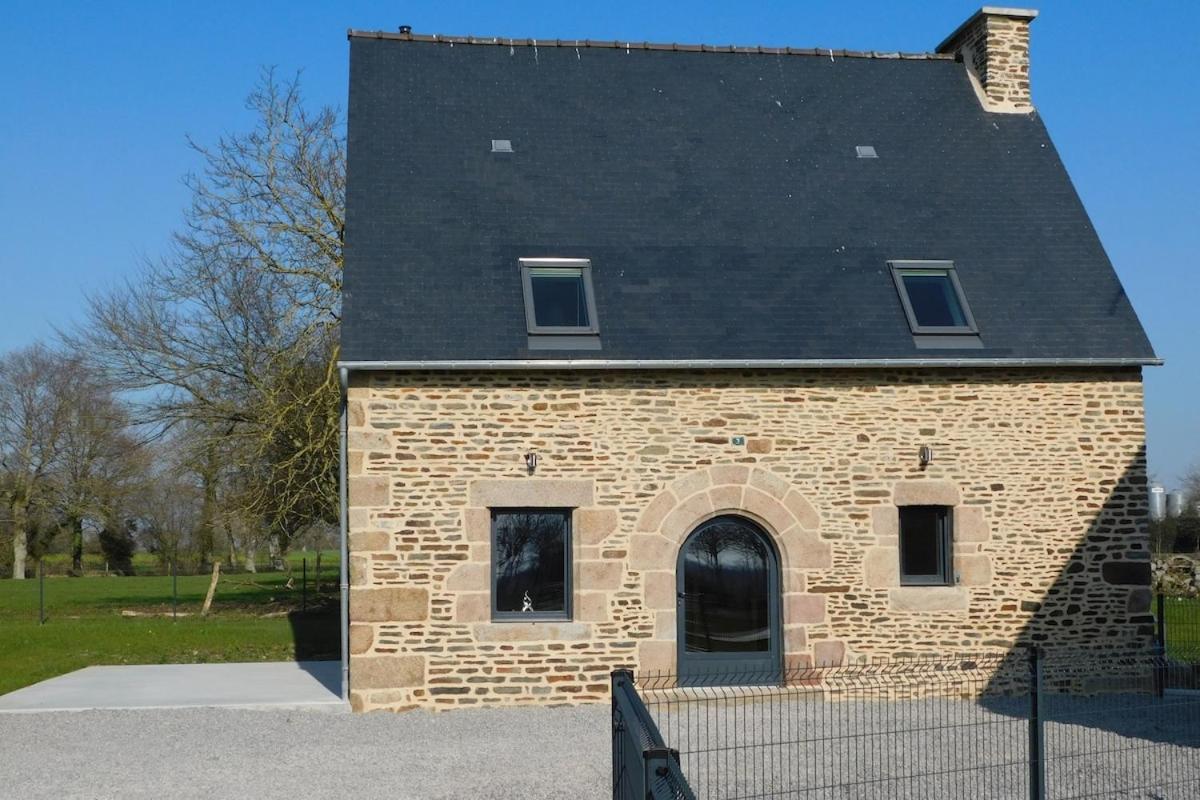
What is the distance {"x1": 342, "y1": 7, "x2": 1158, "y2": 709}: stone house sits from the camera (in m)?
12.9

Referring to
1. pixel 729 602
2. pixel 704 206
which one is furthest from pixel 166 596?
pixel 729 602

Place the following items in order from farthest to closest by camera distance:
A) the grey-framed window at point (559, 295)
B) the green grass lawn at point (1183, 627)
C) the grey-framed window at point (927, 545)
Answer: the green grass lawn at point (1183, 627), the grey-framed window at point (927, 545), the grey-framed window at point (559, 295)

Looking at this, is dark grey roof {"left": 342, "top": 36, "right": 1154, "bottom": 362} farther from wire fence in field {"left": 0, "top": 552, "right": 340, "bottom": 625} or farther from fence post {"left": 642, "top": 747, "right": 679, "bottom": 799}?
wire fence in field {"left": 0, "top": 552, "right": 340, "bottom": 625}

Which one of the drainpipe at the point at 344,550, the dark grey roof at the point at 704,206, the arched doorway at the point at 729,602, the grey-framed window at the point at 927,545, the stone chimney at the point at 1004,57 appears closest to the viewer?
the drainpipe at the point at 344,550

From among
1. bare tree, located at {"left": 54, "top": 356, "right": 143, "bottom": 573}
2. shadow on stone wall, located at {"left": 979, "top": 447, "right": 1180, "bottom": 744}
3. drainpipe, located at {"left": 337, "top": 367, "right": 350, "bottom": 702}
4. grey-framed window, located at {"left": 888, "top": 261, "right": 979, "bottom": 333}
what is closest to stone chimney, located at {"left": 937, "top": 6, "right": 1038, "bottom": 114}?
grey-framed window, located at {"left": 888, "top": 261, "right": 979, "bottom": 333}

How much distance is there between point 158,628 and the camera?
68.5 feet

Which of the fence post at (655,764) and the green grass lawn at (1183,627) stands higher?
the fence post at (655,764)

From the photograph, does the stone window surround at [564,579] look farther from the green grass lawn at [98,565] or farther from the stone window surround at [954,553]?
the green grass lawn at [98,565]

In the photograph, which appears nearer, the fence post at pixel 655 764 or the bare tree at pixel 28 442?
the fence post at pixel 655 764

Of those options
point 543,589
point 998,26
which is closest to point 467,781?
point 543,589

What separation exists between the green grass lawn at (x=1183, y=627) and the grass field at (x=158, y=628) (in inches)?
418

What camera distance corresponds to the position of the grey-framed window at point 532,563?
42.9 ft

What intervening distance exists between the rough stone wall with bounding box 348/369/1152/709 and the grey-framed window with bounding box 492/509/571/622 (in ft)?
0.69

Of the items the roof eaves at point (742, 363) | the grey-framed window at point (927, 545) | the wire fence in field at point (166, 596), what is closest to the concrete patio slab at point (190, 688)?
the roof eaves at point (742, 363)
